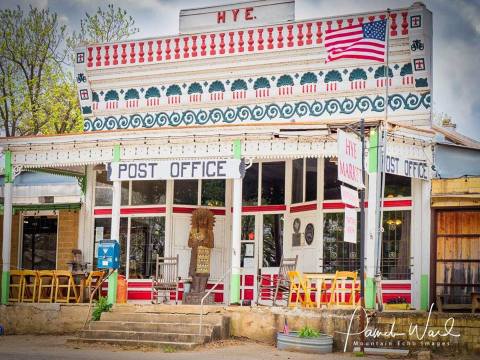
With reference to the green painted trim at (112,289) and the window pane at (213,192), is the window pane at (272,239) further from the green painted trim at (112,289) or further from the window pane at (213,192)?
the green painted trim at (112,289)

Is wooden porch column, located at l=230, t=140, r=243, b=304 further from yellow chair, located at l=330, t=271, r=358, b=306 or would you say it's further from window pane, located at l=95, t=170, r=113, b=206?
window pane, located at l=95, t=170, r=113, b=206

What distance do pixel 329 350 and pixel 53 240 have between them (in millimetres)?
9628

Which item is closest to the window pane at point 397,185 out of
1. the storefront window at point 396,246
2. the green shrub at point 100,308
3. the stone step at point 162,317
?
the storefront window at point 396,246

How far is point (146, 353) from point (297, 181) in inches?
252

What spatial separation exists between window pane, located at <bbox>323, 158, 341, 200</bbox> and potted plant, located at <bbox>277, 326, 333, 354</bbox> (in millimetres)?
4218

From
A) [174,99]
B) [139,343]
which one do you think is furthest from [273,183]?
[139,343]

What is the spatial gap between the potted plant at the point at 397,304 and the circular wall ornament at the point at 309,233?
7.63 feet

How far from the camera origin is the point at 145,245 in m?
21.5

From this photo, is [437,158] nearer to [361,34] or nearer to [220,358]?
[361,34]

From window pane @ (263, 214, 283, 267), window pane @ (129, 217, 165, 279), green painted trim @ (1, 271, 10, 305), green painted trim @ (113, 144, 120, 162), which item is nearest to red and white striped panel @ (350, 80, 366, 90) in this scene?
window pane @ (263, 214, 283, 267)

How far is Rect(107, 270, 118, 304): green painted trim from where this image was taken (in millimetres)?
18859

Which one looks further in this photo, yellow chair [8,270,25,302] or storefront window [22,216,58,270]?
storefront window [22,216,58,270]

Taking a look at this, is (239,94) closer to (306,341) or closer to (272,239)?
(272,239)

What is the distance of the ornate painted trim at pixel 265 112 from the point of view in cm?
1975
